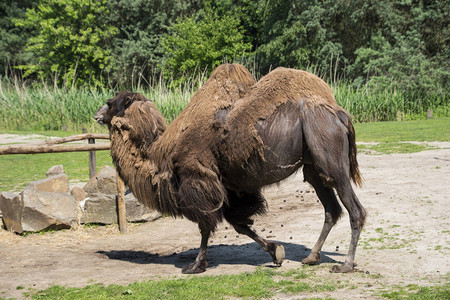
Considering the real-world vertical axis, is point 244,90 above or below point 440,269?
above

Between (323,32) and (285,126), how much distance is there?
98.6 feet

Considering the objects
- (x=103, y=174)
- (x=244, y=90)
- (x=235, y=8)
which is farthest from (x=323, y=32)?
(x=244, y=90)

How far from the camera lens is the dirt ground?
622 centimetres

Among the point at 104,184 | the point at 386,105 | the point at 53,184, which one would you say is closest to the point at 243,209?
the point at 104,184

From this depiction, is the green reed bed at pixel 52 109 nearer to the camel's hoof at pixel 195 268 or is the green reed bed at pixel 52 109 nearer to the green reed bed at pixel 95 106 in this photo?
the green reed bed at pixel 95 106

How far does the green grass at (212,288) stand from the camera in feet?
18.1

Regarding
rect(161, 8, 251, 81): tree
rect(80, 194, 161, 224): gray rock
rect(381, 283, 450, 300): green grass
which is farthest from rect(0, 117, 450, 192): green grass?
rect(161, 8, 251, 81): tree

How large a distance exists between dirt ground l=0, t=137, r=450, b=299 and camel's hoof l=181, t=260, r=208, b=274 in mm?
98

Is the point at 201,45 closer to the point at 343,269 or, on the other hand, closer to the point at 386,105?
the point at 386,105

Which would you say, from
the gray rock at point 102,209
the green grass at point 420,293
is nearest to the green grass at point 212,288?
the green grass at point 420,293

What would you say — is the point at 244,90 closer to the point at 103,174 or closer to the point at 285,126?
the point at 285,126

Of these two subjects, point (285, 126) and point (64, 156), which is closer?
point (285, 126)

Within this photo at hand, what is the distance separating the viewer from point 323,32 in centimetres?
3494

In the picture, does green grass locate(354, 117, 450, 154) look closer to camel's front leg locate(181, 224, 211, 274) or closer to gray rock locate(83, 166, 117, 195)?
gray rock locate(83, 166, 117, 195)
